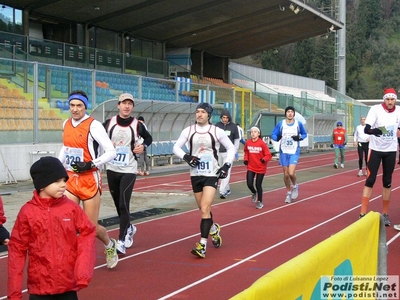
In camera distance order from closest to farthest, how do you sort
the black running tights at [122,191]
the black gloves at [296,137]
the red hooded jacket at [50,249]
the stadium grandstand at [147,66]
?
the red hooded jacket at [50,249] < the black running tights at [122,191] < the black gloves at [296,137] < the stadium grandstand at [147,66]

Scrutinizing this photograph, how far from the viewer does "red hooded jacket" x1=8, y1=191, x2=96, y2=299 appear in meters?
4.82

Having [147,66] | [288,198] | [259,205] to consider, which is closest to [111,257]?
[259,205]

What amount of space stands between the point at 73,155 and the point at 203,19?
112ft

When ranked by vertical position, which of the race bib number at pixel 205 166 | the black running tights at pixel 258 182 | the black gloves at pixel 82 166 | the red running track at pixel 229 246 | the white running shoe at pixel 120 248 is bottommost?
the red running track at pixel 229 246

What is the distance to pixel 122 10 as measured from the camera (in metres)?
36.3

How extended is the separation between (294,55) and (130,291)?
9456 cm

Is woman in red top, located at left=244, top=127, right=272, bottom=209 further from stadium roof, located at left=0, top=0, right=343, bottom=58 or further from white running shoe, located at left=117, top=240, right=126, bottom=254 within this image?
stadium roof, located at left=0, top=0, right=343, bottom=58

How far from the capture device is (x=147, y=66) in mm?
38656

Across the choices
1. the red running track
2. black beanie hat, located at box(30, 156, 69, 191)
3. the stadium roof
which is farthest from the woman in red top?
the stadium roof

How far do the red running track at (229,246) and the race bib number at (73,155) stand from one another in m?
1.31

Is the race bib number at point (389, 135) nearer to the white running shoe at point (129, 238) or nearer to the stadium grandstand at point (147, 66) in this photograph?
the white running shoe at point (129, 238)

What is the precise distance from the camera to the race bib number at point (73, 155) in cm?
814

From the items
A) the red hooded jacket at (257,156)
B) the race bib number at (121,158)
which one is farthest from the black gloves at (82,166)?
the red hooded jacket at (257,156)

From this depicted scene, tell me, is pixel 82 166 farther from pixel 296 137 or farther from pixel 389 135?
pixel 296 137
